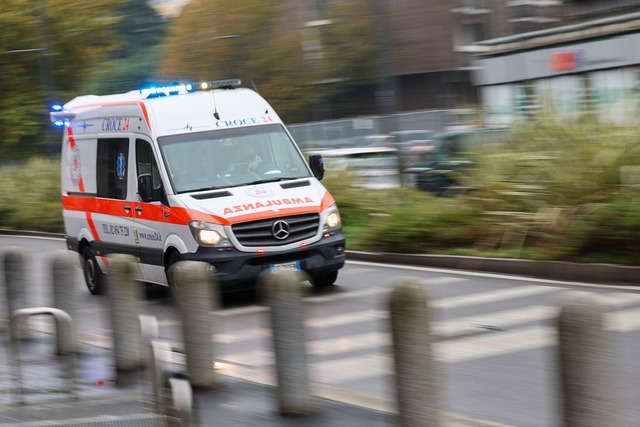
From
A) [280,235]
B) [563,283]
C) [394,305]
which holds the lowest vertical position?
[563,283]

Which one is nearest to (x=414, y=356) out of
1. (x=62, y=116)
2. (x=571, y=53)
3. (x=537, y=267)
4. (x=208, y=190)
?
(x=208, y=190)

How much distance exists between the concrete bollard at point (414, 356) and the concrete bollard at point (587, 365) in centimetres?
100

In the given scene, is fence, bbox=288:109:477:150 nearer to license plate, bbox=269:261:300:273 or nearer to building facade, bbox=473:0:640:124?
building facade, bbox=473:0:640:124

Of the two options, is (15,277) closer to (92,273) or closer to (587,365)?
(92,273)

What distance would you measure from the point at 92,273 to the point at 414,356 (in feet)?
31.8

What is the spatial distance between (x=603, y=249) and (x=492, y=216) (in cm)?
226

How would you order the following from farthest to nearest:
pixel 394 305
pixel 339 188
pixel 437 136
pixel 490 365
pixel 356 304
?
pixel 437 136
pixel 339 188
pixel 356 304
pixel 490 365
pixel 394 305

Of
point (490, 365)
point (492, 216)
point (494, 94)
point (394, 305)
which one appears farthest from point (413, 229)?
point (494, 94)

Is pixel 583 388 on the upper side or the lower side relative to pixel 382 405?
upper

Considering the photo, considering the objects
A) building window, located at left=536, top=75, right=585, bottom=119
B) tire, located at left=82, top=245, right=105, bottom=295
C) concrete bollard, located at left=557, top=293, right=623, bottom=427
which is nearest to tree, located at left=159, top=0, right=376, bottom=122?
tire, located at left=82, top=245, right=105, bottom=295

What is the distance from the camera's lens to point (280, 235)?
37.4 feet

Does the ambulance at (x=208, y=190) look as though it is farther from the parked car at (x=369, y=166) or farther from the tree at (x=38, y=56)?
the tree at (x=38, y=56)

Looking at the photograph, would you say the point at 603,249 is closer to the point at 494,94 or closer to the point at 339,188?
the point at 339,188

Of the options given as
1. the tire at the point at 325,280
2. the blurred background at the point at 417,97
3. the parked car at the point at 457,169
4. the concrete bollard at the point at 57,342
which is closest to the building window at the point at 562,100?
the blurred background at the point at 417,97
